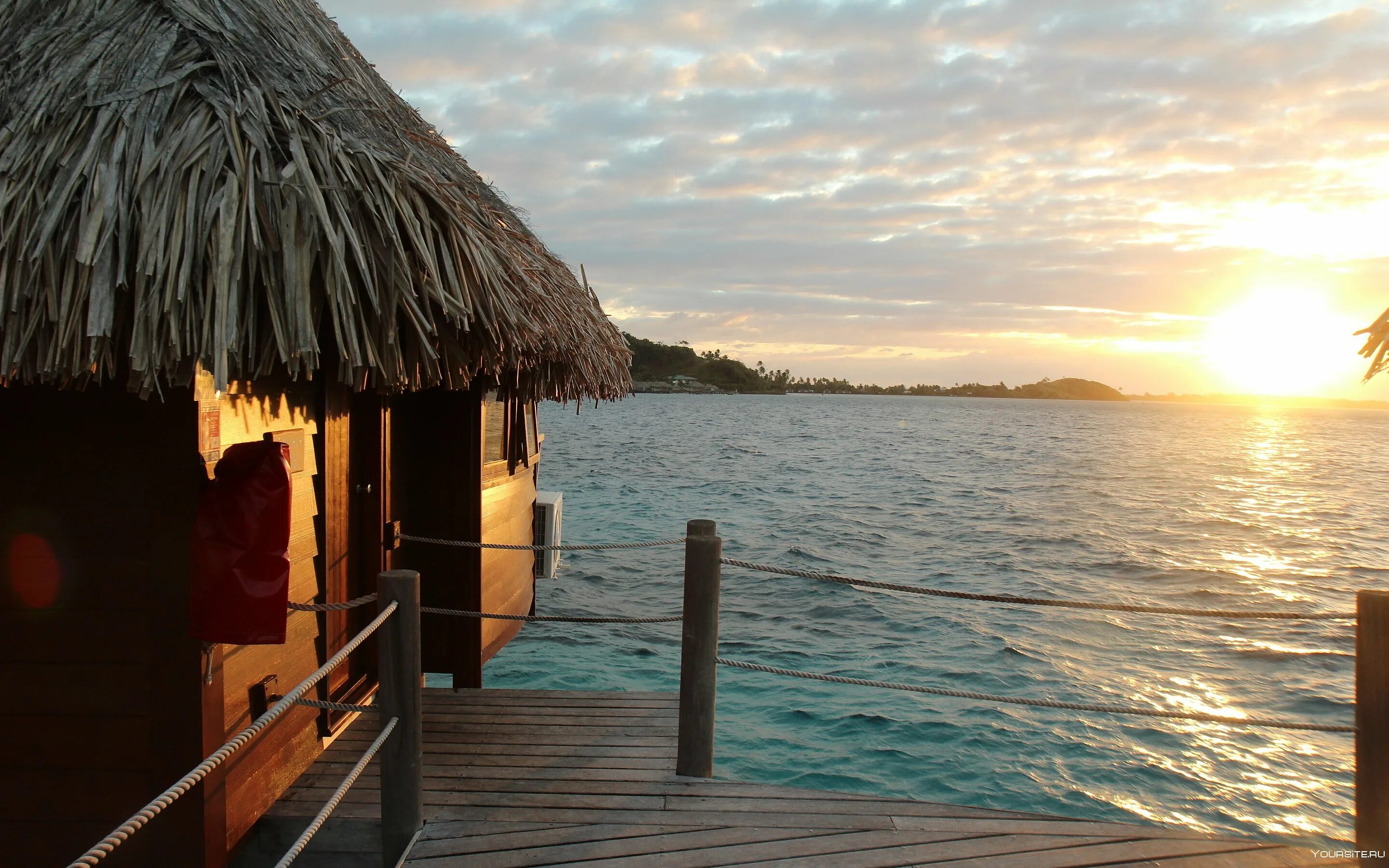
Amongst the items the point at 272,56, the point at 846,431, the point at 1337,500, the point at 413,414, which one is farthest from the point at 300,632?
the point at 846,431

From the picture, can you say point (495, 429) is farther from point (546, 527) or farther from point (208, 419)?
point (208, 419)

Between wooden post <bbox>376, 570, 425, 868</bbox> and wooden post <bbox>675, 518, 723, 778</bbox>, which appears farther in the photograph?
wooden post <bbox>675, 518, 723, 778</bbox>

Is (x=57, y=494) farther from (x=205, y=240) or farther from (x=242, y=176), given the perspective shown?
(x=242, y=176)

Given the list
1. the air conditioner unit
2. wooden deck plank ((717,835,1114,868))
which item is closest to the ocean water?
the air conditioner unit

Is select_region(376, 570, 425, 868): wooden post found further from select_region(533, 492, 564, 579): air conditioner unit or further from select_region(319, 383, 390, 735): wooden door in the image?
select_region(533, 492, 564, 579): air conditioner unit

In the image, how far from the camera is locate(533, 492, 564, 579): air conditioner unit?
8.11 meters

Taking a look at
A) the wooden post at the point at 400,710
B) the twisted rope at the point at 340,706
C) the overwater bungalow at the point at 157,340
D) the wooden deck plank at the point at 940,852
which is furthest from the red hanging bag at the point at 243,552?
the wooden deck plank at the point at 940,852

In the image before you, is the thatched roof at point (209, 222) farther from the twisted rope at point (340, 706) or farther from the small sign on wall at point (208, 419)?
the twisted rope at point (340, 706)

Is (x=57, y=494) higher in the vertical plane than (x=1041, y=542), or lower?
higher

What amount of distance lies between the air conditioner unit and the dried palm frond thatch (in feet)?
18.5

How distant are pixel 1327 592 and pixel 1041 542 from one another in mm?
4981

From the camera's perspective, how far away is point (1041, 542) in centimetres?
1867

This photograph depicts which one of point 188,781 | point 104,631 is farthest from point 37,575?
point 188,781

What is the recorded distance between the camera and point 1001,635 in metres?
10.9
